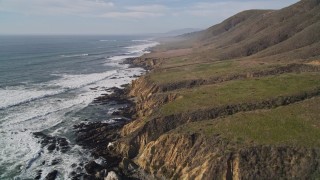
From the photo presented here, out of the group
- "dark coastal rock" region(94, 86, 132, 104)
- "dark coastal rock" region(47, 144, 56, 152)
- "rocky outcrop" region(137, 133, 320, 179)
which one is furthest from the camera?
"dark coastal rock" region(94, 86, 132, 104)

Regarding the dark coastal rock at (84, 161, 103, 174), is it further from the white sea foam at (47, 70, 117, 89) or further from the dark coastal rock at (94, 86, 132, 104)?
the white sea foam at (47, 70, 117, 89)

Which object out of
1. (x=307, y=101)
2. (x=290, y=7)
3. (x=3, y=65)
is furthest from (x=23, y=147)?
(x=290, y=7)

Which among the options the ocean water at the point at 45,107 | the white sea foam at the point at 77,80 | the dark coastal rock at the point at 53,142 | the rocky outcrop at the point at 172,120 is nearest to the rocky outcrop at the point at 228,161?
the rocky outcrop at the point at 172,120

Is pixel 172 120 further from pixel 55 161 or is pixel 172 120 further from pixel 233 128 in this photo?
pixel 55 161

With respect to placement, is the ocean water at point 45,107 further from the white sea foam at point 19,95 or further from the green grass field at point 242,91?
the green grass field at point 242,91

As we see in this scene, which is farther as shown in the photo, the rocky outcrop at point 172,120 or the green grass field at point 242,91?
the green grass field at point 242,91

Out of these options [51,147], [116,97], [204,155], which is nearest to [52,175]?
[51,147]

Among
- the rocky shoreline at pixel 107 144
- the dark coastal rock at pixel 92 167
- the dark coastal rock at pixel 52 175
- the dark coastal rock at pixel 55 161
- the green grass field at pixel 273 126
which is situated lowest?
the dark coastal rock at pixel 52 175

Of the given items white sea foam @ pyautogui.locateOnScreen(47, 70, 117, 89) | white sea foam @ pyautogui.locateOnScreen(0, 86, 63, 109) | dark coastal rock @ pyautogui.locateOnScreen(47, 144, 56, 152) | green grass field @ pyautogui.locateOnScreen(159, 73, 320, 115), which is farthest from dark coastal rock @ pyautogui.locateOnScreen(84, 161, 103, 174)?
white sea foam @ pyautogui.locateOnScreen(47, 70, 117, 89)

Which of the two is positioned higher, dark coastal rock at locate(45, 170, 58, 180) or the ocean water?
the ocean water

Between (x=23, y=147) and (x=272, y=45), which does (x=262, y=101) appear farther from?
(x=272, y=45)

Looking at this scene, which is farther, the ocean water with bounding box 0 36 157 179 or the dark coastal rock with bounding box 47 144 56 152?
the dark coastal rock with bounding box 47 144 56 152
